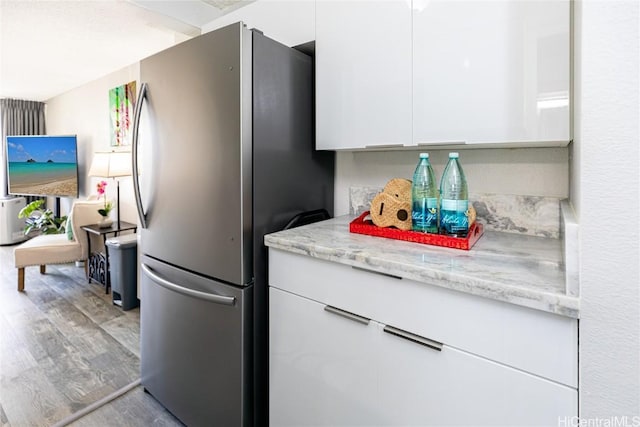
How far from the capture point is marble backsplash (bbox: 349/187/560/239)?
132cm

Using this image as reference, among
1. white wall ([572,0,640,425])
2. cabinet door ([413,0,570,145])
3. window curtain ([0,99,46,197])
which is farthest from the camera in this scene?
window curtain ([0,99,46,197])

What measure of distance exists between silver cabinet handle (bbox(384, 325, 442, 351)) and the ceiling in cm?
206

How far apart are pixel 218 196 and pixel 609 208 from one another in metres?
1.20

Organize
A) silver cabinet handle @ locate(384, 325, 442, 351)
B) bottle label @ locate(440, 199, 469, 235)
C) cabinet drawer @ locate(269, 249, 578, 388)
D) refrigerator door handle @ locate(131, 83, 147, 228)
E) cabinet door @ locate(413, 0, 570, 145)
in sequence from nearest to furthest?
cabinet drawer @ locate(269, 249, 578, 388) < silver cabinet handle @ locate(384, 325, 442, 351) < cabinet door @ locate(413, 0, 570, 145) < bottle label @ locate(440, 199, 469, 235) < refrigerator door handle @ locate(131, 83, 147, 228)

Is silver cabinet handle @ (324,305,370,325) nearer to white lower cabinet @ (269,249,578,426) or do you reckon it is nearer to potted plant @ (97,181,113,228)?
white lower cabinet @ (269,249,578,426)

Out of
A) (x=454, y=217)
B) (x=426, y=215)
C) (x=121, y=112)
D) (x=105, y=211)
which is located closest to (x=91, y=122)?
(x=121, y=112)

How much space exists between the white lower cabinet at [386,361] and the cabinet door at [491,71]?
0.61m

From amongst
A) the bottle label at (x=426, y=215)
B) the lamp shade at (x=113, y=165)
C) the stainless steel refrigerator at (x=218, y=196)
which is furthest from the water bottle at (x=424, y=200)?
the lamp shade at (x=113, y=165)

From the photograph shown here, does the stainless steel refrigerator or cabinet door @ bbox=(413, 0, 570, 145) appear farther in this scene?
the stainless steel refrigerator

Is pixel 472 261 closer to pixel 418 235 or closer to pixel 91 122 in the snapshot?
pixel 418 235

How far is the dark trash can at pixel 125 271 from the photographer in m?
2.99

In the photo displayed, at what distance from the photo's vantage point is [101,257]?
3480 mm

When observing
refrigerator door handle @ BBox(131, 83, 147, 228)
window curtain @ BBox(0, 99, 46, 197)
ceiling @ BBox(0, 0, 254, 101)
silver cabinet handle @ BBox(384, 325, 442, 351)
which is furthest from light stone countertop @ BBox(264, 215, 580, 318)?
window curtain @ BBox(0, 99, 46, 197)

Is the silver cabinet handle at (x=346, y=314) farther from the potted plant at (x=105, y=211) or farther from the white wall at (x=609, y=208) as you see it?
the potted plant at (x=105, y=211)
